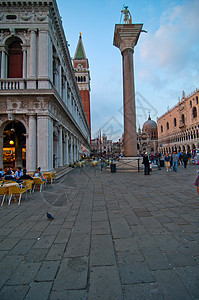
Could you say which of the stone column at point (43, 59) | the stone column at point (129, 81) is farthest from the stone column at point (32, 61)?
the stone column at point (129, 81)

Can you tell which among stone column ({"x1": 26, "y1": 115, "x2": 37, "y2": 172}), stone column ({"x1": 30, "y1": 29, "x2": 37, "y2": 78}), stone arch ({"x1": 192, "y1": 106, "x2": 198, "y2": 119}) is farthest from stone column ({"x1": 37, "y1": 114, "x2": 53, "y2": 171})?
stone arch ({"x1": 192, "y1": 106, "x2": 198, "y2": 119})

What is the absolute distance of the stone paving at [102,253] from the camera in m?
1.86

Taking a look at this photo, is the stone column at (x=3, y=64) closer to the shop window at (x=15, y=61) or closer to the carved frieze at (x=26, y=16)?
the shop window at (x=15, y=61)

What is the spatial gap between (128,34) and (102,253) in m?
18.6

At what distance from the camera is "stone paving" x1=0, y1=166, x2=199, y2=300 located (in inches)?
73.4

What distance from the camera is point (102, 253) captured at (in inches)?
102

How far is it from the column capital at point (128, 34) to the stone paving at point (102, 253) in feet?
53.8

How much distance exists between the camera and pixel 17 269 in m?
2.28

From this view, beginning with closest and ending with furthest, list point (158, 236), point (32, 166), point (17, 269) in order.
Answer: point (17, 269) → point (158, 236) → point (32, 166)

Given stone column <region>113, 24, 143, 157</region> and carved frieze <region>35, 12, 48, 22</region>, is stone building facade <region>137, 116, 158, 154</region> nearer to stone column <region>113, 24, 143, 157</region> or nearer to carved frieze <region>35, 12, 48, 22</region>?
stone column <region>113, 24, 143, 157</region>

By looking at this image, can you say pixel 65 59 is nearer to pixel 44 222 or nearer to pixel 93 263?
pixel 44 222

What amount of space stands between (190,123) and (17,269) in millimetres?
66562

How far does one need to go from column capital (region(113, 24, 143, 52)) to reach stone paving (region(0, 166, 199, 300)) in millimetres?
16410

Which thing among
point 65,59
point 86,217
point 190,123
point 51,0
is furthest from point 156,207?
point 190,123
